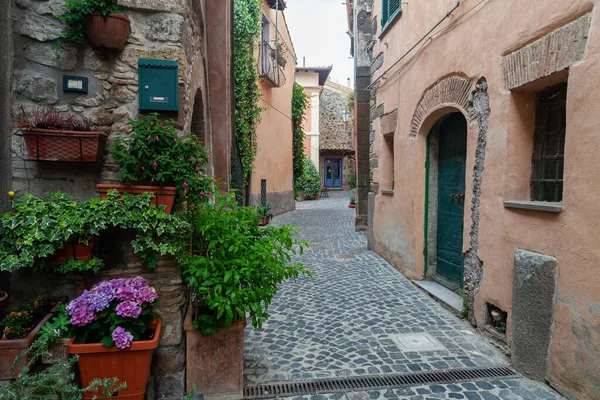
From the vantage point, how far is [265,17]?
38.1ft

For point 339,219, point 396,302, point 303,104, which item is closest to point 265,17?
point 303,104

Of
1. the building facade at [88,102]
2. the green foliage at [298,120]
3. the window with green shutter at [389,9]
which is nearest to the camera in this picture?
the building facade at [88,102]

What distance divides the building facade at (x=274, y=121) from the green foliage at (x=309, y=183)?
13.4 feet

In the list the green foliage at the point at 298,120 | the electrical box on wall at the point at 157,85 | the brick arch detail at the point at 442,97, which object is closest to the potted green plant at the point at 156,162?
the electrical box on wall at the point at 157,85

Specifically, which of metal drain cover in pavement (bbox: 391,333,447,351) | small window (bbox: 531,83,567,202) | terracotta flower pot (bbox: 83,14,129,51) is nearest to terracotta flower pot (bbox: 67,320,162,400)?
terracotta flower pot (bbox: 83,14,129,51)

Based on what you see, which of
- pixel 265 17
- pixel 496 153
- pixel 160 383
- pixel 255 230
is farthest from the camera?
pixel 265 17

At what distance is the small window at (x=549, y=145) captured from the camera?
2.79 m

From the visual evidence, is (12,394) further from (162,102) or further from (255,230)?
(162,102)

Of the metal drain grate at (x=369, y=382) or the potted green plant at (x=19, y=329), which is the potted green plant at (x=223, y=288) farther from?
the potted green plant at (x=19, y=329)

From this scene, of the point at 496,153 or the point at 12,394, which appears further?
the point at 496,153

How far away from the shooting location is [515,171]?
9.81 ft

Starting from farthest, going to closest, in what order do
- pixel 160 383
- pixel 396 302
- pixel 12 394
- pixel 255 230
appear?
pixel 396 302 → pixel 255 230 → pixel 160 383 → pixel 12 394

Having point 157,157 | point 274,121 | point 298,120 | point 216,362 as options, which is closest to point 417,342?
point 216,362

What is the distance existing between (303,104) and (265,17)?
207 inches
